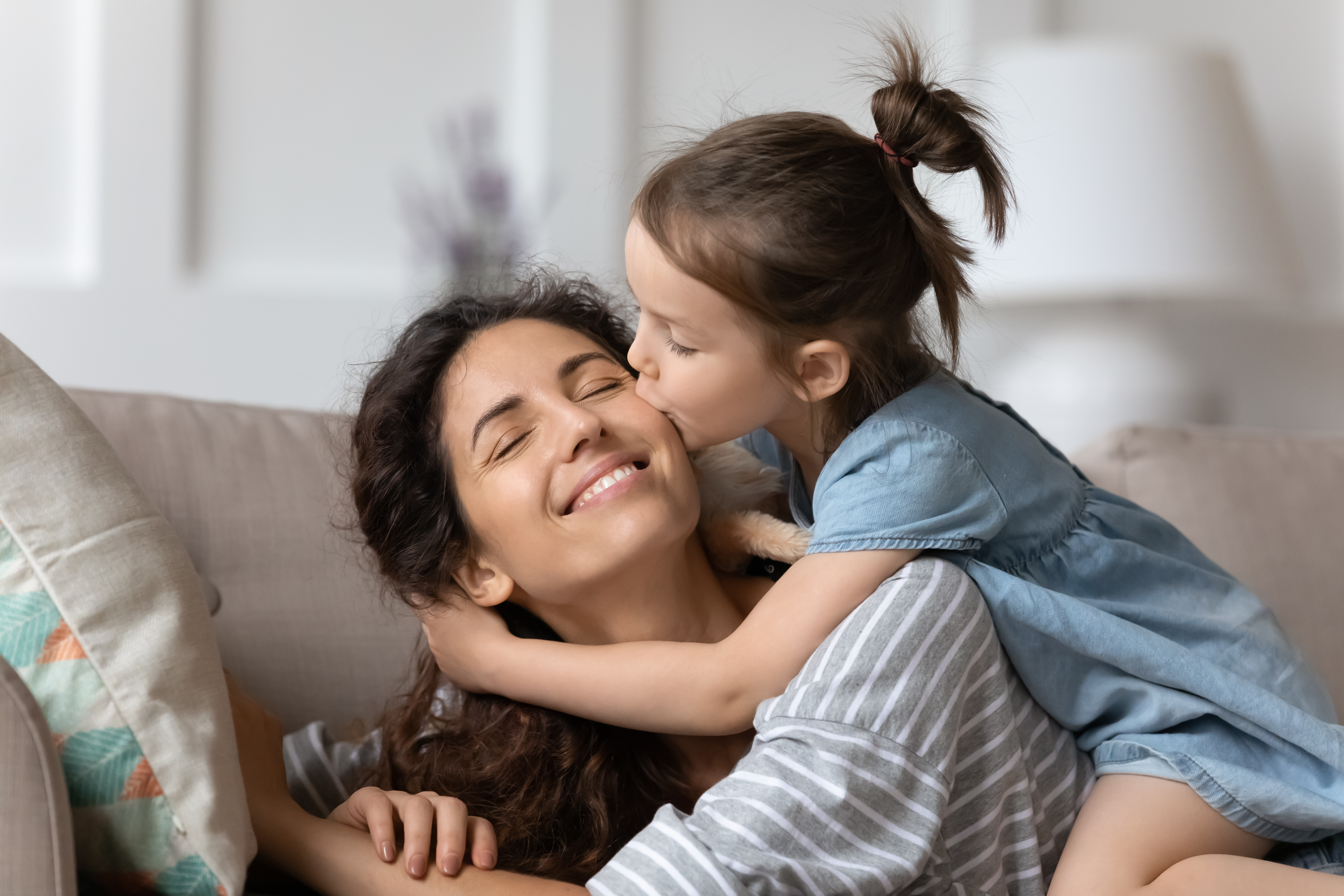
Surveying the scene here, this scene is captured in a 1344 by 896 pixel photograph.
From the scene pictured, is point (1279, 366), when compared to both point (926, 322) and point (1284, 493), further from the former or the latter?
point (926, 322)

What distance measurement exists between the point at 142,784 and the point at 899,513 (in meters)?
0.67

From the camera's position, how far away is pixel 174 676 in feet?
2.96

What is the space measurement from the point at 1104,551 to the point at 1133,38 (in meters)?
1.97

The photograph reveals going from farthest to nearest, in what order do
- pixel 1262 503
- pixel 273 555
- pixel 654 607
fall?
pixel 1262 503 → pixel 273 555 → pixel 654 607

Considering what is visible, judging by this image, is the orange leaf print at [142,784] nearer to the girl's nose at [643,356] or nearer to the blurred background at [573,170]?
the girl's nose at [643,356]

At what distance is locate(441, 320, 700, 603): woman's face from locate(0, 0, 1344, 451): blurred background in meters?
1.13

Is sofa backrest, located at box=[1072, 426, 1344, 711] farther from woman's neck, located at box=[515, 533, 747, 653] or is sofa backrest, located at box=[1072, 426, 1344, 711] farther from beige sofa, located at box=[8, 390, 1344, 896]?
woman's neck, located at box=[515, 533, 747, 653]

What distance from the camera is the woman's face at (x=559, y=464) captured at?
3.74 ft

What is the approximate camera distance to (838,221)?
1083 mm

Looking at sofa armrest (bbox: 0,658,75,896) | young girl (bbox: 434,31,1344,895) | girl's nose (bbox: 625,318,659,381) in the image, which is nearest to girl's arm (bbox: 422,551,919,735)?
young girl (bbox: 434,31,1344,895)

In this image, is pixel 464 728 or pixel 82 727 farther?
pixel 464 728

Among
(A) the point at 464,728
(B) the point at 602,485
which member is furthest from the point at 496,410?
(A) the point at 464,728

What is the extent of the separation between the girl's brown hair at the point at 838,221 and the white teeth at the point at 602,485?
194 mm

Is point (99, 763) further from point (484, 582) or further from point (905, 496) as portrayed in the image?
point (905, 496)
